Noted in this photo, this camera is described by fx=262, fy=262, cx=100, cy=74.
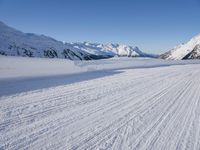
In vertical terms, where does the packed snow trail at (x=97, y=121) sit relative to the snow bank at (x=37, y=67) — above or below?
above

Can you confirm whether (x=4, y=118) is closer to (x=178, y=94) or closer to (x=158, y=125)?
(x=158, y=125)

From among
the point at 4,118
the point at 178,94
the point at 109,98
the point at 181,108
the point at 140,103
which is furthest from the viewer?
the point at 178,94

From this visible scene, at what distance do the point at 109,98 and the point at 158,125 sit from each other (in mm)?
3571

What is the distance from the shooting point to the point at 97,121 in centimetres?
725

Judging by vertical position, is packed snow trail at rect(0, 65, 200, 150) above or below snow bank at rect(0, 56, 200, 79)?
above

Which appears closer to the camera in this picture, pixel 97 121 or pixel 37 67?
pixel 97 121

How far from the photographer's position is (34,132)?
609 centimetres

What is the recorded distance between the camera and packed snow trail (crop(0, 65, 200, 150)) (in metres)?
5.70

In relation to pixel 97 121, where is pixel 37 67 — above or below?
below

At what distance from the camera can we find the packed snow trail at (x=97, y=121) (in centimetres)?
570

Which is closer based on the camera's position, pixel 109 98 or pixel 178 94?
pixel 109 98

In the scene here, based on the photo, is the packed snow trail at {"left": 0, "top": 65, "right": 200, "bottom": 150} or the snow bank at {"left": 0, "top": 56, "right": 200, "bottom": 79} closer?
the packed snow trail at {"left": 0, "top": 65, "right": 200, "bottom": 150}

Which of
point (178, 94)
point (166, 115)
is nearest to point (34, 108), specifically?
point (166, 115)

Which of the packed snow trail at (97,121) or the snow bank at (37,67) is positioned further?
the snow bank at (37,67)
